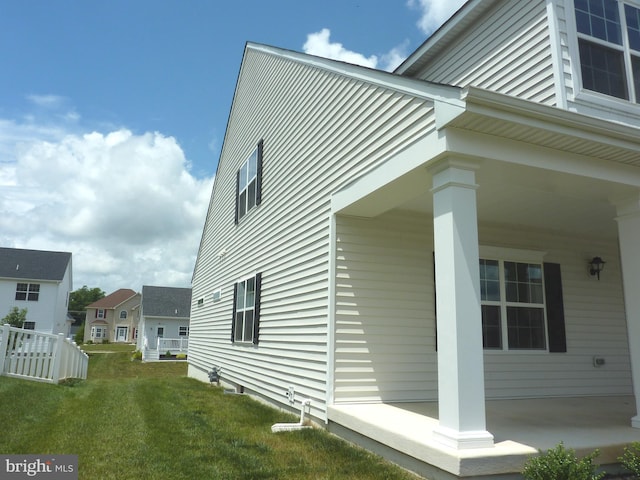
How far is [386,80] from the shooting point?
5359mm

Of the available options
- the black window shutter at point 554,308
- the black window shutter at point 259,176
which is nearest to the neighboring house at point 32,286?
the black window shutter at point 259,176

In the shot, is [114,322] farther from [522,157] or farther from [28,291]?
[522,157]

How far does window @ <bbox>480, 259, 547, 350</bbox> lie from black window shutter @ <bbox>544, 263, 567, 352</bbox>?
9cm

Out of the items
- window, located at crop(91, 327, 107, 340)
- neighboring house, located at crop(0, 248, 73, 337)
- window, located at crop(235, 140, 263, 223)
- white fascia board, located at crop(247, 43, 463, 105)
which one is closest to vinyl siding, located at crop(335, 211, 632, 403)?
white fascia board, located at crop(247, 43, 463, 105)

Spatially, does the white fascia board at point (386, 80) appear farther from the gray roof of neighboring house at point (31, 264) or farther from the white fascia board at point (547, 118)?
the gray roof of neighboring house at point (31, 264)

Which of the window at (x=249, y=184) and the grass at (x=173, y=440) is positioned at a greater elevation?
the window at (x=249, y=184)

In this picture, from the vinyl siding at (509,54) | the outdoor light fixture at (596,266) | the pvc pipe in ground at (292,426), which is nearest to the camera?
the vinyl siding at (509,54)

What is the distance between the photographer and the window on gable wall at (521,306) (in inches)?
268

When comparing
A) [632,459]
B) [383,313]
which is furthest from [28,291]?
[632,459]

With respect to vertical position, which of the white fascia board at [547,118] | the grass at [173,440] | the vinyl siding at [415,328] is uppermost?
the white fascia board at [547,118]

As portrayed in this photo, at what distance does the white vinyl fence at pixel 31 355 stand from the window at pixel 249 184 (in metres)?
5.00

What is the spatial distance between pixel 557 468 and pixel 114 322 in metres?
61.3

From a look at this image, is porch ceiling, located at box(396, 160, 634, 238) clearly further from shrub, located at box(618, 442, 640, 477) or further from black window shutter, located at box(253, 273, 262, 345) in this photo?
black window shutter, located at box(253, 273, 262, 345)

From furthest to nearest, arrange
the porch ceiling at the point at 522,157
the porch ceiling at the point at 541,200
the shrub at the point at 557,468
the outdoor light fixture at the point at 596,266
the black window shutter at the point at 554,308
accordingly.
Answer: the outdoor light fixture at the point at 596,266
the black window shutter at the point at 554,308
the porch ceiling at the point at 541,200
the porch ceiling at the point at 522,157
the shrub at the point at 557,468
